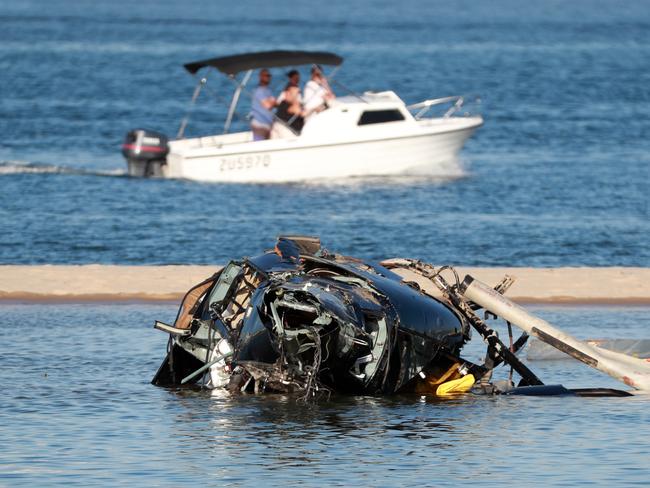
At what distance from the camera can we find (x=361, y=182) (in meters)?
37.7

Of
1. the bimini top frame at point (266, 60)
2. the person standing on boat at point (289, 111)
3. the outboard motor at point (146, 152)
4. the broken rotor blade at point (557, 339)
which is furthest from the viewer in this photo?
the bimini top frame at point (266, 60)

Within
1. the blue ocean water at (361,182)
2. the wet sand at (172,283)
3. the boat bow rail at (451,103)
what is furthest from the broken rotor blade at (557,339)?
the boat bow rail at (451,103)

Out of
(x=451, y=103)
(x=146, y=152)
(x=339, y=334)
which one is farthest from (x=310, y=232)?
(x=451, y=103)

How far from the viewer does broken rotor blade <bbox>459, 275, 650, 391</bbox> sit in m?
14.1

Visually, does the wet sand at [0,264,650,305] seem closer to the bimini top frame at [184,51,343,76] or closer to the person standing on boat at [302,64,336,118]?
the person standing on boat at [302,64,336,118]

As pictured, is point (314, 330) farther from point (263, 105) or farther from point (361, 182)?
point (361, 182)

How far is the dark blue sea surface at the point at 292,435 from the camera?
→ 11.3 m

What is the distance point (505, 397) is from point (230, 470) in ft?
11.7

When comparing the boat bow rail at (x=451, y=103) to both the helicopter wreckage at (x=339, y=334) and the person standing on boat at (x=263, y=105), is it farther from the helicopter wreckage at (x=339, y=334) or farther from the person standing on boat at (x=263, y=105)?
the helicopter wreckage at (x=339, y=334)

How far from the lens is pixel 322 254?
564 inches

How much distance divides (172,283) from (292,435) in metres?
8.61

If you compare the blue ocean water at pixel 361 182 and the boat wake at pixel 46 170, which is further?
the boat wake at pixel 46 170

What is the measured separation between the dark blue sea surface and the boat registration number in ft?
69.6

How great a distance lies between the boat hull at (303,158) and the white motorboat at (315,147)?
23 mm
